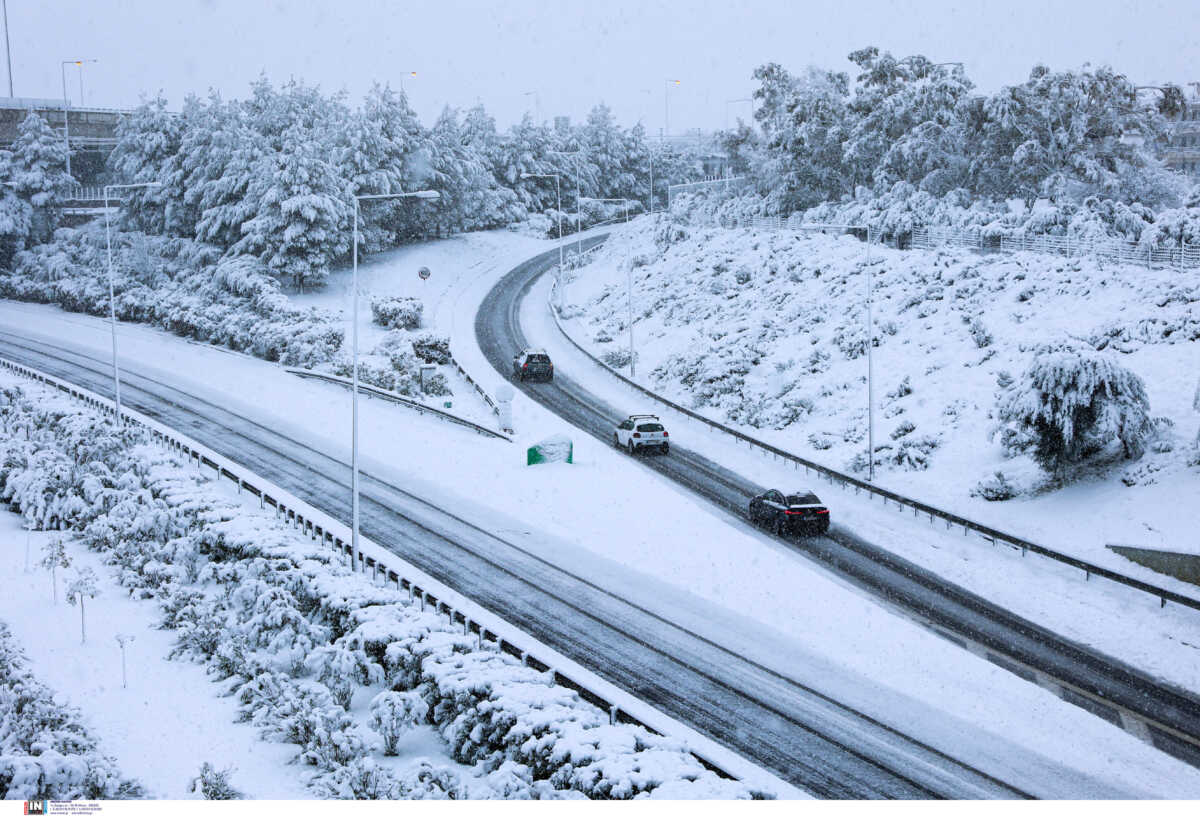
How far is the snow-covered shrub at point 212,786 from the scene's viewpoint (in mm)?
16391

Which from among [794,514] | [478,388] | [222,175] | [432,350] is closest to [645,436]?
[794,514]

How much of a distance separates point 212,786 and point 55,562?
15.0 metres

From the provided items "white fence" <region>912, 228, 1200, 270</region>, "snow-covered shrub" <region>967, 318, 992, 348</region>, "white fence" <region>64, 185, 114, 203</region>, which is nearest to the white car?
"snow-covered shrub" <region>967, 318, 992, 348</region>

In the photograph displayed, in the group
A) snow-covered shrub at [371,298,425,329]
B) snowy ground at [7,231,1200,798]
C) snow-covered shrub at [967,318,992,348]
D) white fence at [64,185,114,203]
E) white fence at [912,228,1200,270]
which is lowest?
snowy ground at [7,231,1200,798]

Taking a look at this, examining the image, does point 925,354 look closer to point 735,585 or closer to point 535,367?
point 535,367

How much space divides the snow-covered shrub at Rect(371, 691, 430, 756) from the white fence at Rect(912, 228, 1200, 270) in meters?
40.7

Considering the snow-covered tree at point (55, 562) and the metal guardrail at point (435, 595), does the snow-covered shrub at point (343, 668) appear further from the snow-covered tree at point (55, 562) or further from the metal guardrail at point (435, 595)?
the snow-covered tree at point (55, 562)

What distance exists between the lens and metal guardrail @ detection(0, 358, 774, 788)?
18.4 metres

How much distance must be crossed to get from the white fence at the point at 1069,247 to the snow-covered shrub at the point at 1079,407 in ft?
51.6

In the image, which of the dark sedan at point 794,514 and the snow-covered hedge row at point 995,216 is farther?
the snow-covered hedge row at point 995,216

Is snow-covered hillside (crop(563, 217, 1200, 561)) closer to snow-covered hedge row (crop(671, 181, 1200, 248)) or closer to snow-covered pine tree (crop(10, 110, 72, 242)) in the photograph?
snow-covered hedge row (crop(671, 181, 1200, 248))

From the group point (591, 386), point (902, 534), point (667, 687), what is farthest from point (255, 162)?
point (667, 687)

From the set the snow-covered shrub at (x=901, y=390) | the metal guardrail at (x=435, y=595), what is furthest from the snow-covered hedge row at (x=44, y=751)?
the snow-covered shrub at (x=901, y=390)

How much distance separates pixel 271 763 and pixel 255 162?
67.6 m
